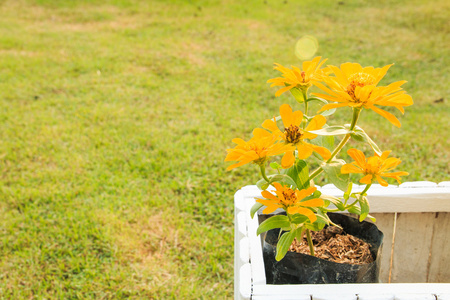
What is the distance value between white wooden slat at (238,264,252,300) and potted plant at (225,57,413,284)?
0.07m

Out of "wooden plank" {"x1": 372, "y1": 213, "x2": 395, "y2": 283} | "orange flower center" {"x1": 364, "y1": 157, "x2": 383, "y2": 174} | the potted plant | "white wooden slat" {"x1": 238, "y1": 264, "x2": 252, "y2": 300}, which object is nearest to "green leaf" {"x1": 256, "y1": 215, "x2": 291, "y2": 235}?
the potted plant

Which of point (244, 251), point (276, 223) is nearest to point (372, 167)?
point (276, 223)

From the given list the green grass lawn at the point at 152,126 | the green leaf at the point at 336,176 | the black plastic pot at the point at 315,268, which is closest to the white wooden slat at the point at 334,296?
the black plastic pot at the point at 315,268

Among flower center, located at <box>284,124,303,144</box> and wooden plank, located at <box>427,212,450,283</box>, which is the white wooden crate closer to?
wooden plank, located at <box>427,212,450,283</box>

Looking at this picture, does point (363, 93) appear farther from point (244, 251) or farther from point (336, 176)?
point (244, 251)

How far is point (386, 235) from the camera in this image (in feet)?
4.24

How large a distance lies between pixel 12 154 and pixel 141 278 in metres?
1.59

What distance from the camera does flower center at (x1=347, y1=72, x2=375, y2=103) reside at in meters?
0.85

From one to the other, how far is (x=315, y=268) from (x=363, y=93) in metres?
0.43

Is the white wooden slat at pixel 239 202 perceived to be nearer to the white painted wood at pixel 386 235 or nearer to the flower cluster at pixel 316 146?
the flower cluster at pixel 316 146

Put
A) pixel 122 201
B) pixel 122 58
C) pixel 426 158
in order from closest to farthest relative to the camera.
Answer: pixel 122 201 → pixel 426 158 → pixel 122 58

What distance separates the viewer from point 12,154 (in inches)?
115

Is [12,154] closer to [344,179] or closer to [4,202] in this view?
[4,202]

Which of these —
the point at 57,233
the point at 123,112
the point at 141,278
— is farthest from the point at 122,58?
the point at 141,278
